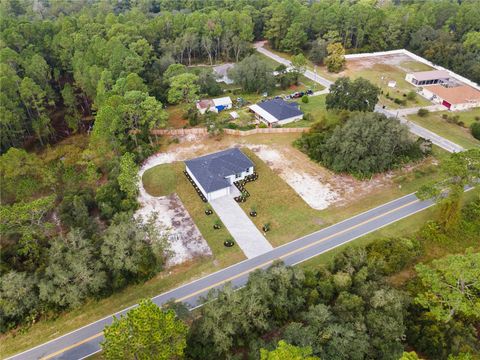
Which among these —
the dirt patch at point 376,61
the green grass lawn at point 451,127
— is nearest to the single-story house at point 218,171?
the green grass lawn at point 451,127

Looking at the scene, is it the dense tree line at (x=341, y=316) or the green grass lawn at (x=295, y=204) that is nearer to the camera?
the dense tree line at (x=341, y=316)

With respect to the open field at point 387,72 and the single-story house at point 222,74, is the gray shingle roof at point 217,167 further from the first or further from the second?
the open field at point 387,72

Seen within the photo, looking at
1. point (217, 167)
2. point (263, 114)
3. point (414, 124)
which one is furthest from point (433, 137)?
point (217, 167)

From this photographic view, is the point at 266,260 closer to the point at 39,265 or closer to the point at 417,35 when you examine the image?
the point at 39,265

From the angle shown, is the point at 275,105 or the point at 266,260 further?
the point at 275,105

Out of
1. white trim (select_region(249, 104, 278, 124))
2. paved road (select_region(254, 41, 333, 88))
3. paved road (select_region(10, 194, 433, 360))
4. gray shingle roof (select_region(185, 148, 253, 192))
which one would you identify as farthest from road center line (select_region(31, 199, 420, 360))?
paved road (select_region(254, 41, 333, 88))

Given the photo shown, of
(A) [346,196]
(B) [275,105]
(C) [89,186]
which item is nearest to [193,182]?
(C) [89,186]

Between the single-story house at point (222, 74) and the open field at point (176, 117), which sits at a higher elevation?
the single-story house at point (222, 74)
